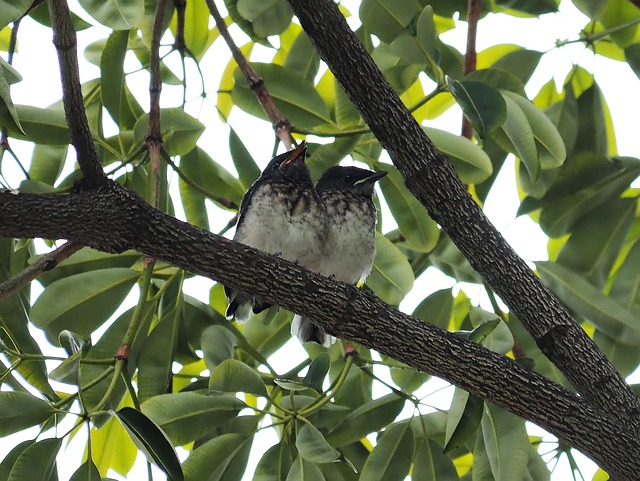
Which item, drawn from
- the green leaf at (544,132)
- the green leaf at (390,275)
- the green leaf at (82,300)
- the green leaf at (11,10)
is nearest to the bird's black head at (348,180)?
the green leaf at (390,275)

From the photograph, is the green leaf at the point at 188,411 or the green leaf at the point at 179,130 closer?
the green leaf at the point at 188,411

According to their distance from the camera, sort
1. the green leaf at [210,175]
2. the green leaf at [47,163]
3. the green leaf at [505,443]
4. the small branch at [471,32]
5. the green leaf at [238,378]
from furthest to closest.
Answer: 1. the green leaf at [210,175]
2. the green leaf at [47,163]
3. the small branch at [471,32]
4. the green leaf at [238,378]
5. the green leaf at [505,443]

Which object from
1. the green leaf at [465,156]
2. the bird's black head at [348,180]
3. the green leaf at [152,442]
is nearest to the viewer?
the green leaf at [152,442]

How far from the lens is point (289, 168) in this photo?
3.86 metres

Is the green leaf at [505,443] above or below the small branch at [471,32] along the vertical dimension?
below

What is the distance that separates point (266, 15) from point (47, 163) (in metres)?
0.91

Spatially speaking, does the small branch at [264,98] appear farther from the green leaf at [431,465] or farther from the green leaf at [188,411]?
the green leaf at [431,465]

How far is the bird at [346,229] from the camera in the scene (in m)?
3.61

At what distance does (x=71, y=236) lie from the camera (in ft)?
8.25

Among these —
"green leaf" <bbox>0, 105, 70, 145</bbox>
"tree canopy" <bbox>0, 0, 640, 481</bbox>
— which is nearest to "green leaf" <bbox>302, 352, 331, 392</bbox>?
"tree canopy" <bbox>0, 0, 640, 481</bbox>

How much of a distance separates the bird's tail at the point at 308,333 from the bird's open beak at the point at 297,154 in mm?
572

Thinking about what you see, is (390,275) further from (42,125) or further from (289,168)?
(42,125)

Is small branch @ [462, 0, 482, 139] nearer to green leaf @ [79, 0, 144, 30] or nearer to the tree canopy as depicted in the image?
the tree canopy

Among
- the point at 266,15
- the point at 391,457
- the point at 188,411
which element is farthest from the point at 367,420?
the point at 266,15
